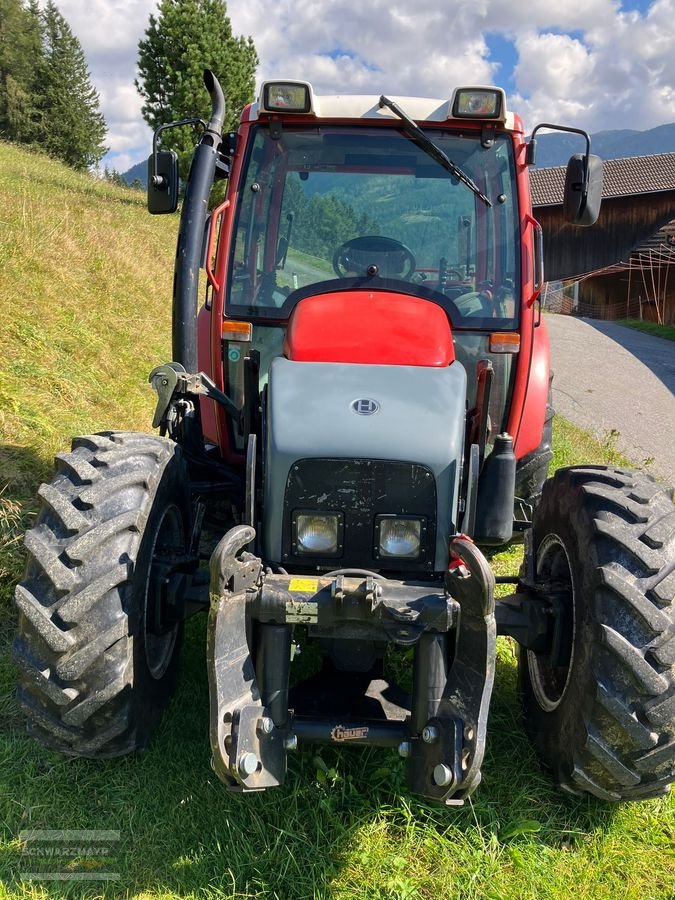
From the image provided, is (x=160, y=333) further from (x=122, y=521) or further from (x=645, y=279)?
(x=645, y=279)

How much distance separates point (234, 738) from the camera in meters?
2.23

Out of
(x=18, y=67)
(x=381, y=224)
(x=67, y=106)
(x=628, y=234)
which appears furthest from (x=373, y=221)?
(x=18, y=67)

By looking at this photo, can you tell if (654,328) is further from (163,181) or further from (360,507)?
(360,507)

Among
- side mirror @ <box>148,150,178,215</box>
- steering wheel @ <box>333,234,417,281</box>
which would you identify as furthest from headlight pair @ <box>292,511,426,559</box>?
side mirror @ <box>148,150,178,215</box>

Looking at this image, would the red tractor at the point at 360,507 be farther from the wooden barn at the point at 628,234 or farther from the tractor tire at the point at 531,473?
the wooden barn at the point at 628,234

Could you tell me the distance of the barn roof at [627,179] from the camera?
30398mm

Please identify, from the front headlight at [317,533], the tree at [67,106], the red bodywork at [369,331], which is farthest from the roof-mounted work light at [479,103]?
the tree at [67,106]

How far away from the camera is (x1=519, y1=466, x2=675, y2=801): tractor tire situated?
2.38 meters

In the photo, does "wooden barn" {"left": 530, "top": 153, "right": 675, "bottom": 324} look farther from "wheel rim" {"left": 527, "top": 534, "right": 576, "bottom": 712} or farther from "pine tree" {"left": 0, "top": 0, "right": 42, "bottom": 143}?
"wheel rim" {"left": 527, "top": 534, "right": 576, "bottom": 712}

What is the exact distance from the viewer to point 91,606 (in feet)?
8.04

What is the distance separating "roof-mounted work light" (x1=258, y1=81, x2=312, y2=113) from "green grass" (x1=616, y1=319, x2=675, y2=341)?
23017mm

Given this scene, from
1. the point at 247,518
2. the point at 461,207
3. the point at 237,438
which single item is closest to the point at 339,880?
the point at 247,518

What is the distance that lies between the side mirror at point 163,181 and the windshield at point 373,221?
360 millimetres

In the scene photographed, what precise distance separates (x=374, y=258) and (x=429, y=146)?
55 cm
